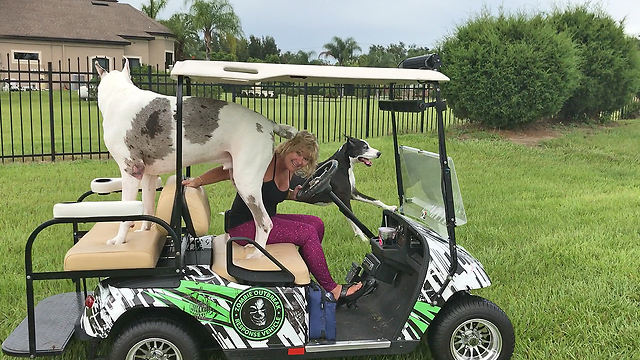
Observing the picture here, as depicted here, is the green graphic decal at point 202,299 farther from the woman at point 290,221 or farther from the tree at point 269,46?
the tree at point 269,46

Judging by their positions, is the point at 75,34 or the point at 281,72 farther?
the point at 75,34

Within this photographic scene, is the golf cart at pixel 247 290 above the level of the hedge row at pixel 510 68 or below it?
below

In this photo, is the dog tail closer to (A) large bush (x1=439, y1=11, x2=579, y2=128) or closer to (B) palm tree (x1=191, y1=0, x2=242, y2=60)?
(A) large bush (x1=439, y1=11, x2=579, y2=128)

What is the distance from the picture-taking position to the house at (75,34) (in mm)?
31469

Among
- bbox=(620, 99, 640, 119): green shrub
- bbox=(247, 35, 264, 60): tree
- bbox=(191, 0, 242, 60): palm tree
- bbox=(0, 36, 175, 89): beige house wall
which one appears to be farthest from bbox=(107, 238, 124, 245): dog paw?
bbox=(247, 35, 264, 60): tree

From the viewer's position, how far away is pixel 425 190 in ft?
11.4

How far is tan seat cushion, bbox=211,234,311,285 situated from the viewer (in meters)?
2.99

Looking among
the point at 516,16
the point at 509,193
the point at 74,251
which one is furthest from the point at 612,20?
the point at 74,251

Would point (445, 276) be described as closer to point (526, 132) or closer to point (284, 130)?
point (284, 130)

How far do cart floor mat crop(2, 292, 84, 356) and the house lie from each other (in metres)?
28.8

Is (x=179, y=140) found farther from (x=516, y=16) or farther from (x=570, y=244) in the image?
(x=516, y=16)

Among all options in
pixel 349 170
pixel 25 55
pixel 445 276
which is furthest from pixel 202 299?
pixel 25 55

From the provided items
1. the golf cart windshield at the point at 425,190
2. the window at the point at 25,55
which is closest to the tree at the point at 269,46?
the window at the point at 25,55

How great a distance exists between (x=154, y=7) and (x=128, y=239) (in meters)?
41.9
